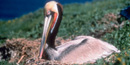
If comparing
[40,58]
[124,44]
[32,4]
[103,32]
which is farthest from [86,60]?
[32,4]

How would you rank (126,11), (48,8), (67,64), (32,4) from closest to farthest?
1. (67,64)
2. (48,8)
3. (126,11)
4. (32,4)

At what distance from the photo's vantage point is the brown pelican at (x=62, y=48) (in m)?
5.31

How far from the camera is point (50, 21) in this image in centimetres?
549

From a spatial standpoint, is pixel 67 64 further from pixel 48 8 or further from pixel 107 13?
pixel 107 13

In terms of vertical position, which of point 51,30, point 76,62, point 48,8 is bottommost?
point 76,62

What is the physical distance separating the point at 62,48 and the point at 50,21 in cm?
83

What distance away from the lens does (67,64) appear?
5.03 m

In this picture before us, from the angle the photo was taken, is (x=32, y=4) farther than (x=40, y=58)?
Yes

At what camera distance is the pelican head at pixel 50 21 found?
5402 mm

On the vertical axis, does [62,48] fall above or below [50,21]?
below

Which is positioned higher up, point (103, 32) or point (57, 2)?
point (57, 2)

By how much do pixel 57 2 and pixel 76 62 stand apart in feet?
5.47

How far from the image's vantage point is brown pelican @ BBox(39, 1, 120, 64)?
17.4ft

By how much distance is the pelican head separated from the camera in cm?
540
